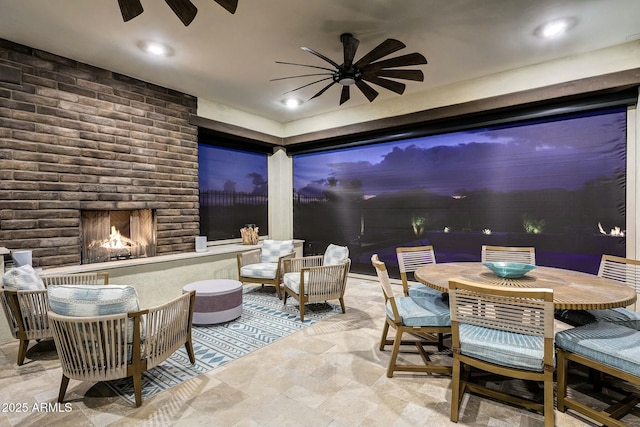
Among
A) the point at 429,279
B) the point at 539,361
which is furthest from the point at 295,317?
the point at 539,361

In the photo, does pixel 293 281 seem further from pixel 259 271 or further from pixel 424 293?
pixel 424 293

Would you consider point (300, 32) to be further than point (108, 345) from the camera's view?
Yes

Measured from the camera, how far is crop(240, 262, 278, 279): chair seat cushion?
4.63 metres

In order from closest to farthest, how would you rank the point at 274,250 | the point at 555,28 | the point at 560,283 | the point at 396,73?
the point at 560,283, the point at 555,28, the point at 396,73, the point at 274,250

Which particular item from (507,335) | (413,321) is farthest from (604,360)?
(413,321)

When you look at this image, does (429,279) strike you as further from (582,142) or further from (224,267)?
(224,267)

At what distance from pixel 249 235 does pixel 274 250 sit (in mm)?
957

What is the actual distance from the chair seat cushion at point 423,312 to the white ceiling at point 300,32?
2.68 metres

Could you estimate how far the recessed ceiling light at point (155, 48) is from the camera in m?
3.46

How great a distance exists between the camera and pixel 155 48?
3551 millimetres

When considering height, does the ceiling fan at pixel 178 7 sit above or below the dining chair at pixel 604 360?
above

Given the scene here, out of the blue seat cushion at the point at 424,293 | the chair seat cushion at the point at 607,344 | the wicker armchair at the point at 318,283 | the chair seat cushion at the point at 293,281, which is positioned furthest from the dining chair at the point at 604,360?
the chair seat cushion at the point at 293,281

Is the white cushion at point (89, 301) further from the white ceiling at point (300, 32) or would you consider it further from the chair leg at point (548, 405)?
the chair leg at point (548, 405)

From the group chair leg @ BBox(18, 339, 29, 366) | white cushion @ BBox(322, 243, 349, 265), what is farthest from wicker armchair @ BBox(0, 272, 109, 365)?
white cushion @ BBox(322, 243, 349, 265)
